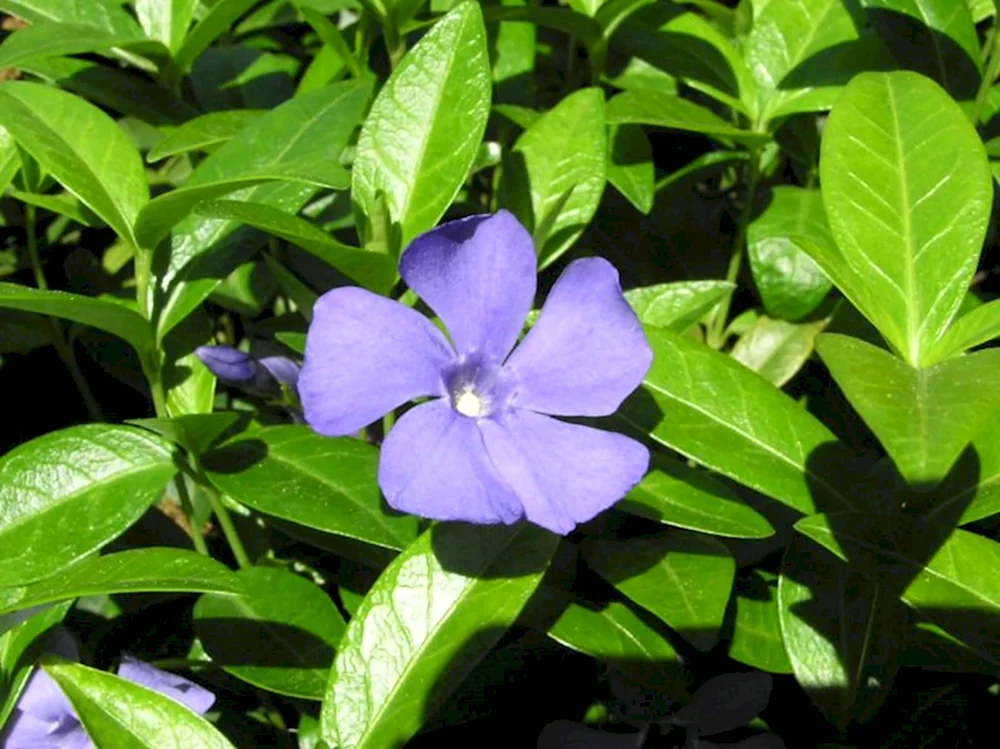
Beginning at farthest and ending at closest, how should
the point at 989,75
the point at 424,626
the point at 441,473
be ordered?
1. the point at 989,75
2. the point at 424,626
3. the point at 441,473

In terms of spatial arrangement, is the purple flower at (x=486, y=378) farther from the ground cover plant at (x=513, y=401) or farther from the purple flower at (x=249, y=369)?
the purple flower at (x=249, y=369)

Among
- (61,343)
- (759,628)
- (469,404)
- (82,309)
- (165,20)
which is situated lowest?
(759,628)

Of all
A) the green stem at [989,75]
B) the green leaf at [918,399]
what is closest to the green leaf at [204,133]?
the green leaf at [918,399]

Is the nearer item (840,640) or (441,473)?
(441,473)

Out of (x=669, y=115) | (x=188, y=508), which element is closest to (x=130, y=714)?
(x=188, y=508)

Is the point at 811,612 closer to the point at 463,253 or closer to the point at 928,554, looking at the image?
the point at 928,554

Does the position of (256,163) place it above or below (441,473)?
above

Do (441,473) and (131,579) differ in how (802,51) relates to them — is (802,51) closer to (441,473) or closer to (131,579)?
(441,473)
